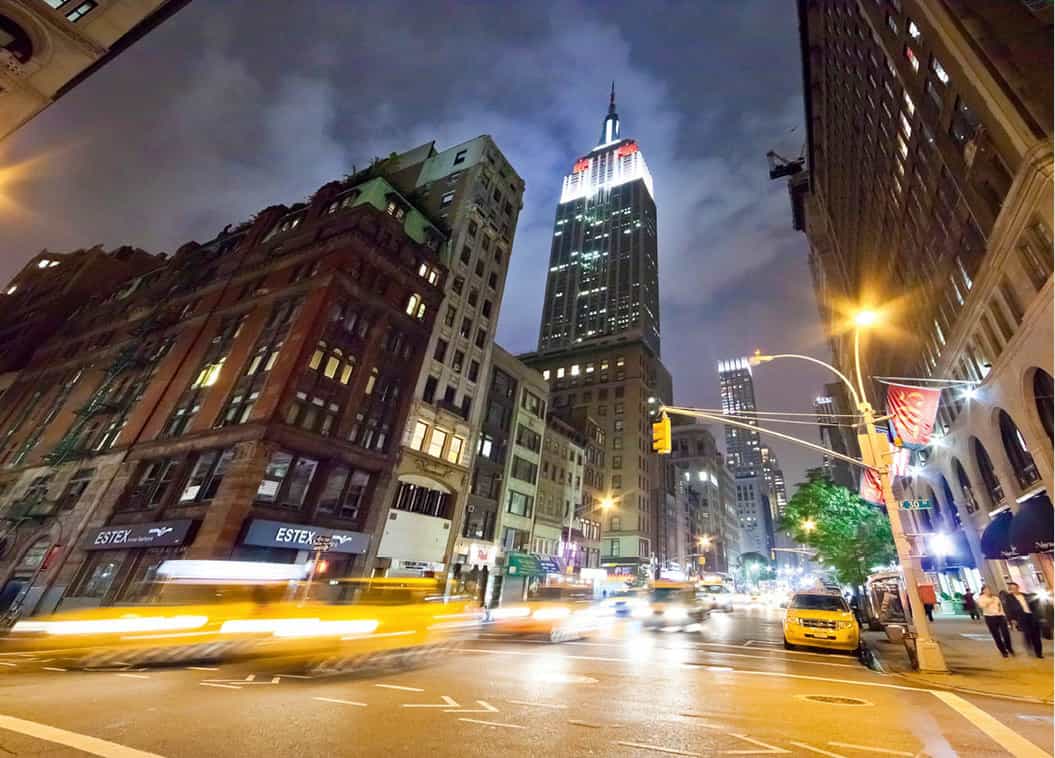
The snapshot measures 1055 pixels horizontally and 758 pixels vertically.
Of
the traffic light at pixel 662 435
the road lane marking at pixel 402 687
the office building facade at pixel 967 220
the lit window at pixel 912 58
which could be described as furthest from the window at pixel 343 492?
the lit window at pixel 912 58

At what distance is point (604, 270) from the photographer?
131m

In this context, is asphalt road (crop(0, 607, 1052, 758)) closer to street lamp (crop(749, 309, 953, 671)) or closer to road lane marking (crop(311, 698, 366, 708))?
road lane marking (crop(311, 698, 366, 708))

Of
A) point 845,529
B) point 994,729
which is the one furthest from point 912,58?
point 994,729

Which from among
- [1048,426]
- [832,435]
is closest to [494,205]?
[1048,426]

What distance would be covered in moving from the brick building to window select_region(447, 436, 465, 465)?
573 centimetres

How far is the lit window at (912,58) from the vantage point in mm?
25314

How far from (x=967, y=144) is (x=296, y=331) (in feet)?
128

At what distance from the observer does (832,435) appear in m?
103

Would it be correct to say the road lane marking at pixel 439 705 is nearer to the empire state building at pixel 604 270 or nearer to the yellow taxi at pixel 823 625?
the yellow taxi at pixel 823 625

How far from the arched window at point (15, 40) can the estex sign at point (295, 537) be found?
2185 cm

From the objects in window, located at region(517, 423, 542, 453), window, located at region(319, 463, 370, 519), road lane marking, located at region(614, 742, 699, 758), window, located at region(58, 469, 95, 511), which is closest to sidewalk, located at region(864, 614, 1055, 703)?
road lane marking, located at region(614, 742, 699, 758)

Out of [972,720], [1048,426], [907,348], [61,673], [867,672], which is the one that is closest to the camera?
[972,720]

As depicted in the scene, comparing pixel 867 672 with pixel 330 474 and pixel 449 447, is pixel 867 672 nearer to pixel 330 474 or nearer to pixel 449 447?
pixel 330 474

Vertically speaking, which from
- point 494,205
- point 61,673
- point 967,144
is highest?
point 494,205
